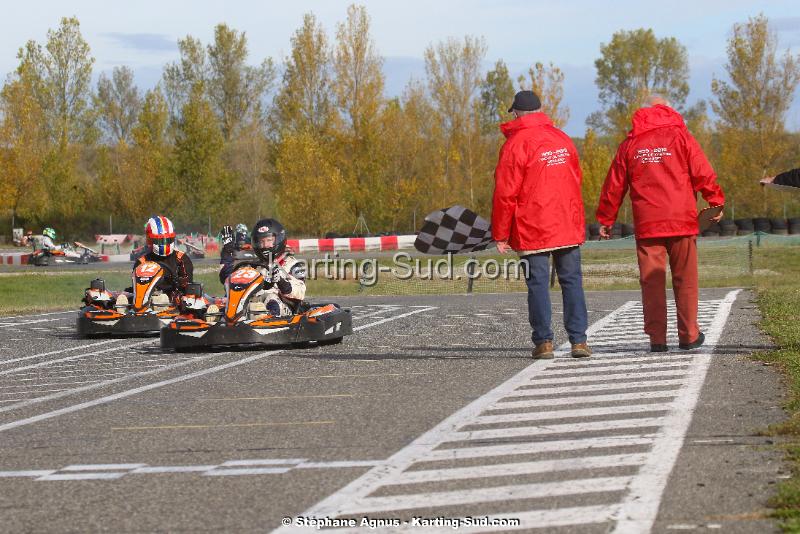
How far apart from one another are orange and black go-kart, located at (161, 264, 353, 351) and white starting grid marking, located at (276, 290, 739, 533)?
10.2 ft

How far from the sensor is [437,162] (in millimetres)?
53719

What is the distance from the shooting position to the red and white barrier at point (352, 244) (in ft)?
134

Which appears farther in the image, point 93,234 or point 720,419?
point 93,234

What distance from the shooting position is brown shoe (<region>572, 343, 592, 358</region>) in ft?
30.2

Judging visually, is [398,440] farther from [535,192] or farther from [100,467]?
[535,192]

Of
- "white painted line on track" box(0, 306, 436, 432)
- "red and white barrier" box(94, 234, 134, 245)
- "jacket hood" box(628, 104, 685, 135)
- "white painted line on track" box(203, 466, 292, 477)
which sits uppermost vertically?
"jacket hood" box(628, 104, 685, 135)

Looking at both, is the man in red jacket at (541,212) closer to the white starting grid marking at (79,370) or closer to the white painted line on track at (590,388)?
the white painted line on track at (590,388)

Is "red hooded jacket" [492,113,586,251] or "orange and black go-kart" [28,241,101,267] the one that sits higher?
"red hooded jacket" [492,113,586,251]

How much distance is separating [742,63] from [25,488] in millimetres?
49266

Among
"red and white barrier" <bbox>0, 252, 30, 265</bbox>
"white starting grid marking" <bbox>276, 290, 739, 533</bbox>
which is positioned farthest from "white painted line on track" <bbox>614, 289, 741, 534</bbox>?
"red and white barrier" <bbox>0, 252, 30, 265</bbox>

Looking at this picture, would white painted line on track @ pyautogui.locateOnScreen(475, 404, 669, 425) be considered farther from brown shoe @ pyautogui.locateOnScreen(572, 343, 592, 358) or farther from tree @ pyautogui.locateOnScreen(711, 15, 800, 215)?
tree @ pyautogui.locateOnScreen(711, 15, 800, 215)

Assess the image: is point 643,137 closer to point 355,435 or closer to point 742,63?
point 355,435

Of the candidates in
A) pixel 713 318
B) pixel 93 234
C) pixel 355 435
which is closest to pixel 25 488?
pixel 355 435

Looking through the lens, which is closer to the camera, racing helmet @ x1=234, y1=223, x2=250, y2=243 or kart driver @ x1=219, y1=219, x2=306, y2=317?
kart driver @ x1=219, y1=219, x2=306, y2=317
